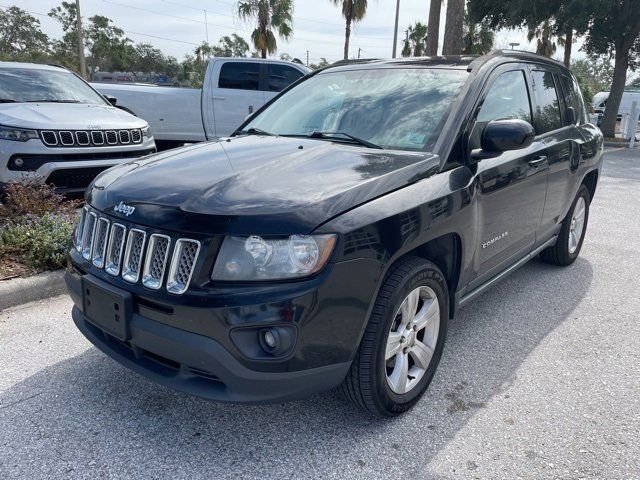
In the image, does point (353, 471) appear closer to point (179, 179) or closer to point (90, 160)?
point (179, 179)

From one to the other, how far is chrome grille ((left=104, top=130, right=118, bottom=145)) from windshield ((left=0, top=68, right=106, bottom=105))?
1.13 metres

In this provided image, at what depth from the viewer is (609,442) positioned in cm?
248

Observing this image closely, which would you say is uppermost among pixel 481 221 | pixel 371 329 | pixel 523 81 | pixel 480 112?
pixel 523 81

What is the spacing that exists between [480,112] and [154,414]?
8.07 ft

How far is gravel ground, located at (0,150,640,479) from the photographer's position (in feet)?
7.56

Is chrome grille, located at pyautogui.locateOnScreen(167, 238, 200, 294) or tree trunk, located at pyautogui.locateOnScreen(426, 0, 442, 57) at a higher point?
tree trunk, located at pyautogui.locateOnScreen(426, 0, 442, 57)

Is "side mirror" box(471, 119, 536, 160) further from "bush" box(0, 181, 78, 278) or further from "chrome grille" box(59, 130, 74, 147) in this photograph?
"chrome grille" box(59, 130, 74, 147)

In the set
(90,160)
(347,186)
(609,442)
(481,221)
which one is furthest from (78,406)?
(90,160)

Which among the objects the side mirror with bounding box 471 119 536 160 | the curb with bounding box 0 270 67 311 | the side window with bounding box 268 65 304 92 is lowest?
the curb with bounding box 0 270 67 311

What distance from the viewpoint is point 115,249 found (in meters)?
2.37

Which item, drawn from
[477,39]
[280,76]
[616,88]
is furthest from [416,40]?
[280,76]

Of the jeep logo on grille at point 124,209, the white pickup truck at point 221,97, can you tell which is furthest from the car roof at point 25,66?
the jeep logo on grille at point 124,209

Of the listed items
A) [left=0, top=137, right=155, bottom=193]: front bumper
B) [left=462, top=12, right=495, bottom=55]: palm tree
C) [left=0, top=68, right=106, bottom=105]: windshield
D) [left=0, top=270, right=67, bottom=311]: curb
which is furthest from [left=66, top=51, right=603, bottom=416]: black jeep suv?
[left=462, top=12, right=495, bottom=55]: palm tree

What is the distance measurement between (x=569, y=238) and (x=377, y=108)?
262 centimetres
